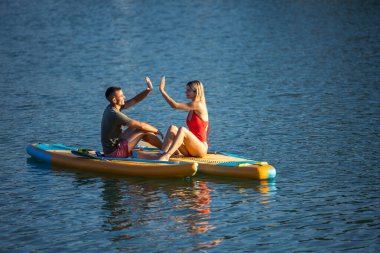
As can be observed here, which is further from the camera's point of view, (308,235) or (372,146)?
(372,146)

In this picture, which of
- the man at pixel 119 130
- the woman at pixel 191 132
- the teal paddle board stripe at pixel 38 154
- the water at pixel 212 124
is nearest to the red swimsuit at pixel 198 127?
the woman at pixel 191 132

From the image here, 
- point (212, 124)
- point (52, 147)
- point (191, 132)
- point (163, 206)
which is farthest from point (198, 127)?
point (212, 124)

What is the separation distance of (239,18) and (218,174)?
27.6 meters

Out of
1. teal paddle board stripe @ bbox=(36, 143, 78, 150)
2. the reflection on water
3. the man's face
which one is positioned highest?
the man's face

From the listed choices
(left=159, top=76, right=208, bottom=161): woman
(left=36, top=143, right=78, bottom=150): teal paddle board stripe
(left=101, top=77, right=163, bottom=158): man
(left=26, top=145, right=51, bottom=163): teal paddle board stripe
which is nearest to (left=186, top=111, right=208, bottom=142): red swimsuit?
(left=159, top=76, right=208, bottom=161): woman

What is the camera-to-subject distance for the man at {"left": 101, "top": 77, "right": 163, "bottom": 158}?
14891 millimetres

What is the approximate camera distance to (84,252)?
11.1 m

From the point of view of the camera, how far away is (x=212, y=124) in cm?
1948

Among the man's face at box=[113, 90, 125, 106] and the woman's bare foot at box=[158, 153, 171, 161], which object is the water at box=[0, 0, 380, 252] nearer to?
the woman's bare foot at box=[158, 153, 171, 161]

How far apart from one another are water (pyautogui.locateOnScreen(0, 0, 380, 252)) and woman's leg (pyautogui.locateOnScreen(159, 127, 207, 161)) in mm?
591

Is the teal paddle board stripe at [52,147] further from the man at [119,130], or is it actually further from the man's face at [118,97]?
the man's face at [118,97]

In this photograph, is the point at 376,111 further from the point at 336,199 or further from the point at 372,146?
the point at 336,199

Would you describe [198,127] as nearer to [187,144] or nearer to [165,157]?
[187,144]

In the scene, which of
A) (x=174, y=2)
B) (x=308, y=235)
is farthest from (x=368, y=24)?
(x=308, y=235)
